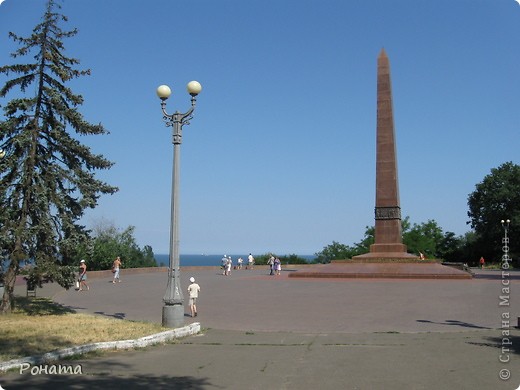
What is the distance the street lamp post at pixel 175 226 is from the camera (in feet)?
40.2

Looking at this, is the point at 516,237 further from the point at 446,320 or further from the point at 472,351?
the point at 472,351

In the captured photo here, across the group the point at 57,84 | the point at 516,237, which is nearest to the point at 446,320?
the point at 57,84

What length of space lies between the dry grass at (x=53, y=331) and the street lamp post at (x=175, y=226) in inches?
17.0

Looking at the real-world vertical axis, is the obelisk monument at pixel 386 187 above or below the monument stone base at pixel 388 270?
above

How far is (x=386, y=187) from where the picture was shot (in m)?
34.2

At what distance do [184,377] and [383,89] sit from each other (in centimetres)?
3014

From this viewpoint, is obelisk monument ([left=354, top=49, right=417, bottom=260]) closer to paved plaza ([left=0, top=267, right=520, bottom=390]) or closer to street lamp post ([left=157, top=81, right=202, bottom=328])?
paved plaza ([left=0, top=267, right=520, bottom=390])

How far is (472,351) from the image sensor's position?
9188mm

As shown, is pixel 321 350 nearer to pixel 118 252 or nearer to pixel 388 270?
pixel 388 270

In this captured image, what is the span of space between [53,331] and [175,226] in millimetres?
3435

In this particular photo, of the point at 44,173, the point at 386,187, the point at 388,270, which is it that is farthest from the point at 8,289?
the point at 386,187

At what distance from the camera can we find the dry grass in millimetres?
9562

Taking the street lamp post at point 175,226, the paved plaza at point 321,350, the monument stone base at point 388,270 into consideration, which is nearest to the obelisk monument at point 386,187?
the monument stone base at point 388,270

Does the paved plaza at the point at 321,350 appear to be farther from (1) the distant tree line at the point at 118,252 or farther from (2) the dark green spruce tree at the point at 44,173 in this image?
(1) the distant tree line at the point at 118,252
